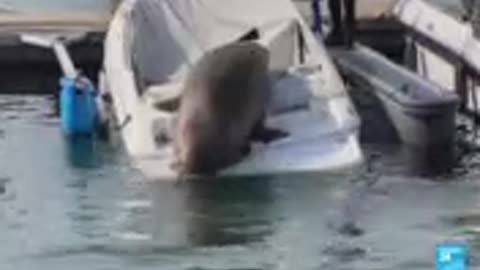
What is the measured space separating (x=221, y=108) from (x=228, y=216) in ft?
5.69

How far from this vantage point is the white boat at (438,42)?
1925cm

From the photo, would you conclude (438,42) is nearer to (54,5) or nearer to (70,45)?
(70,45)

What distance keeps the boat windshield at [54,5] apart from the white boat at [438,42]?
20.9ft

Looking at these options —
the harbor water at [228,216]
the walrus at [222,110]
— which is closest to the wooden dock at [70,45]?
the harbor water at [228,216]

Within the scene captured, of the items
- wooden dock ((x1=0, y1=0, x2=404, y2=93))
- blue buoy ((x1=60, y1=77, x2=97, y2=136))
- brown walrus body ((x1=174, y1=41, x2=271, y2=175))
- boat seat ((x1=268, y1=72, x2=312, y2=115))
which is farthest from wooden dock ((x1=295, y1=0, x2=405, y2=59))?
brown walrus body ((x1=174, y1=41, x2=271, y2=175))

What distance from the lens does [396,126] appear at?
18.0 metres

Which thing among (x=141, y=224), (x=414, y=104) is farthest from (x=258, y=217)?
(x=414, y=104)

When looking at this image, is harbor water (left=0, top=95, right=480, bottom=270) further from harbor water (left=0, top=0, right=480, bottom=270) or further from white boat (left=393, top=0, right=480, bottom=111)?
white boat (left=393, top=0, right=480, bottom=111)

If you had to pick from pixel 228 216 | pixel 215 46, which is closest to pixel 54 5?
pixel 215 46

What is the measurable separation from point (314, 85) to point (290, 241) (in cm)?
418

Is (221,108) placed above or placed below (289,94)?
below

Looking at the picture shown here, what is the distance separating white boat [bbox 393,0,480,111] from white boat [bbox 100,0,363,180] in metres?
1.69

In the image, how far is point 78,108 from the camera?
19000mm

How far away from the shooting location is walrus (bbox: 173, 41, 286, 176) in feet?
52.4
